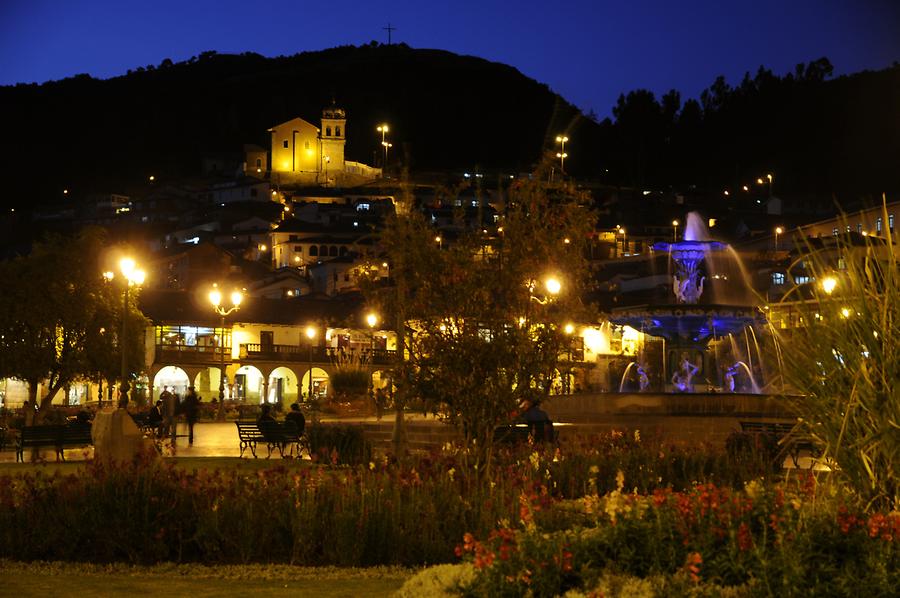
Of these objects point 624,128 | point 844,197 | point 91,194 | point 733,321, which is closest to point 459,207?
point 733,321

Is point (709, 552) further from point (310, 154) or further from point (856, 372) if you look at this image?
point (310, 154)

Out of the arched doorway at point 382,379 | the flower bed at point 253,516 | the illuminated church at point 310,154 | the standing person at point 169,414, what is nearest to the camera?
the flower bed at point 253,516

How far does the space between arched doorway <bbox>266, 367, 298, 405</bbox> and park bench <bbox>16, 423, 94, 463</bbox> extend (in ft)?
159

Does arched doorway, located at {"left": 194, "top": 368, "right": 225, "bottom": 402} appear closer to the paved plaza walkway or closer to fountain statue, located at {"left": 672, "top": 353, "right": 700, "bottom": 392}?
the paved plaza walkway

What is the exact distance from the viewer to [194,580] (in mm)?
10336

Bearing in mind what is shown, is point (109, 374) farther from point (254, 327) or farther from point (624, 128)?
point (624, 128)

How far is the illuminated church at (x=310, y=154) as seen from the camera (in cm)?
14650

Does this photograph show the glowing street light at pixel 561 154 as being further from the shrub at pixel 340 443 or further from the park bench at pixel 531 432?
the shrub at pixel 340 443

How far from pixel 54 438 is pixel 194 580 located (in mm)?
13621

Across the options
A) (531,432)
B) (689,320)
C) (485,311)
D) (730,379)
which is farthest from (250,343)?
(485,311)

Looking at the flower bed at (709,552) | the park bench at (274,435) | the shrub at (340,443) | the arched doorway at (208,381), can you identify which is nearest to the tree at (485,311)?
the flower bed at (709,552)

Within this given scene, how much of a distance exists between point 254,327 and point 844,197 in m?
61.0

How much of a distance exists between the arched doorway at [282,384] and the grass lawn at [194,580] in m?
61.5

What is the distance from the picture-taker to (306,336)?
72.6 metres
